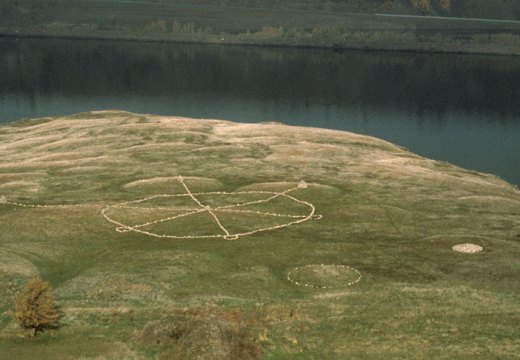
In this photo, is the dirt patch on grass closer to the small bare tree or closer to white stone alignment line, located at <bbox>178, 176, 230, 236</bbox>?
the small bare tree

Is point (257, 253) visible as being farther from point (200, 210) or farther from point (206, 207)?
point (206, 207)

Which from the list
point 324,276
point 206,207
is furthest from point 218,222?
point 324,276

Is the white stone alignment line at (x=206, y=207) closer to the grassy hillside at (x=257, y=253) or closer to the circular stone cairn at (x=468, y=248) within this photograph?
the grassy hillside at (x=257, y=253)

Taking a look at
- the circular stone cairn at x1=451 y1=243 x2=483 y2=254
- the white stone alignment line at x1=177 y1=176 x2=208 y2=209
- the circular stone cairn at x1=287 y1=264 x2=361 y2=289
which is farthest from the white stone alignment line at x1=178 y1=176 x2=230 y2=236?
the circular stone cairn at x1=451 y1=243 x2=483 y2=254

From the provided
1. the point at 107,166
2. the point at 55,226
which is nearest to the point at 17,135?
the point at 107,166

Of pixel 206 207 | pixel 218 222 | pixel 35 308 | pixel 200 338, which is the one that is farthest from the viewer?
pixel 206 207

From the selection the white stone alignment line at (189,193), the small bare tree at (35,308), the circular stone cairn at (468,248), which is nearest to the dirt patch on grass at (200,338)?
the small bare tree at (35,308)
